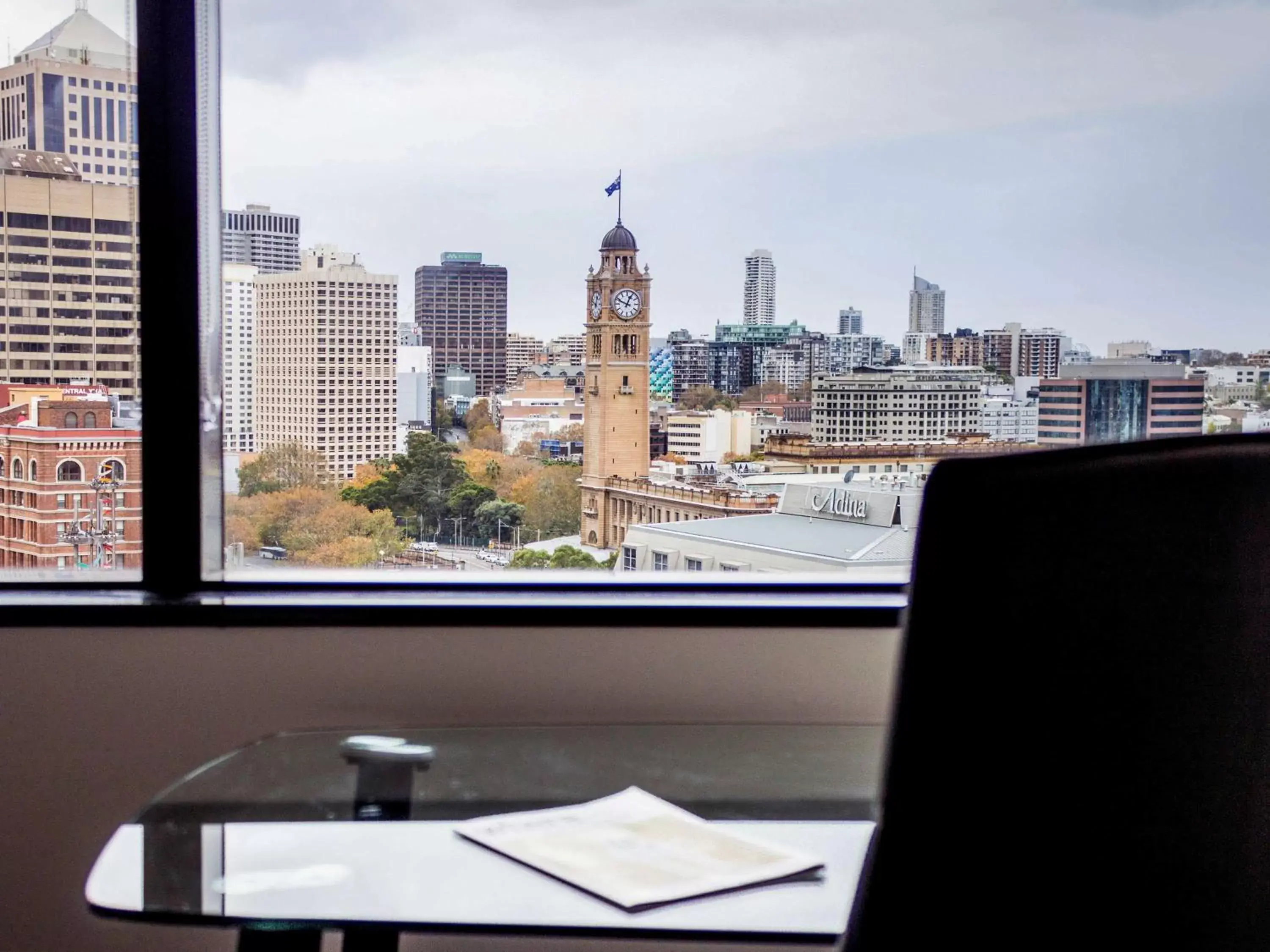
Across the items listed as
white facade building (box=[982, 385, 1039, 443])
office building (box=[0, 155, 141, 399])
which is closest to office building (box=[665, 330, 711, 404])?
white facade building (box=[982, 385, 1039, 443])

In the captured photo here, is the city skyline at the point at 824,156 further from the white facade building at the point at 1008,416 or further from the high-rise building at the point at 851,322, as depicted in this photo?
the white facade building at the point at 1008,416

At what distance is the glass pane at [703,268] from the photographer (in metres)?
2.53

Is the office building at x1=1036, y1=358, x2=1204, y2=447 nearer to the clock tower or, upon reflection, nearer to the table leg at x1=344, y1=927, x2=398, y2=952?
the clock tower

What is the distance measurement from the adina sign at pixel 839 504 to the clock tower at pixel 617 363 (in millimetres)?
371

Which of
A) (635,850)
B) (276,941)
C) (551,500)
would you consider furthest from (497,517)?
(276,941)

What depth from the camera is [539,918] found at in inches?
46.6

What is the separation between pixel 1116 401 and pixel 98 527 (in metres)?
2.09

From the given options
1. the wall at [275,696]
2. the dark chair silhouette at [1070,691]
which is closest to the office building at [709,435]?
the wall at [275,696]

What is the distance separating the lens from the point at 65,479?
2.47m

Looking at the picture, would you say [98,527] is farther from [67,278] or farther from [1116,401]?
[1116,401]

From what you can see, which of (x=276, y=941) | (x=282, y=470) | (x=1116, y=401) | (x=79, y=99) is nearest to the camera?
(x=276, y=941)

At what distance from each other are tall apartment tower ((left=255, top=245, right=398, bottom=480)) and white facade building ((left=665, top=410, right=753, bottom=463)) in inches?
22.9

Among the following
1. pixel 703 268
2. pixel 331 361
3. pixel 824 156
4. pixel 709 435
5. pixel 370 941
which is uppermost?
pixel 824 156

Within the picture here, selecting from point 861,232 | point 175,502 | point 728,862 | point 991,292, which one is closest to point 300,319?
point 175,502
